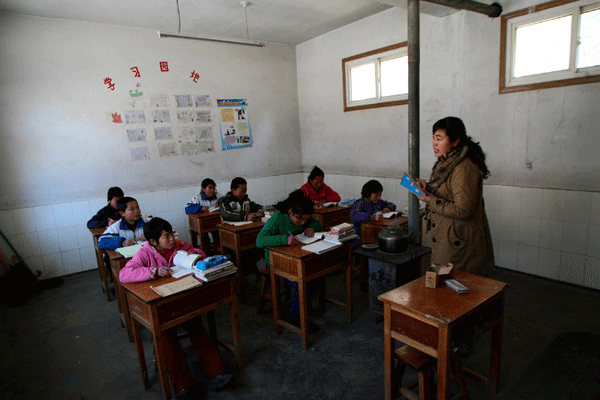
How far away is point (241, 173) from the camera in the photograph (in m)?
6.20

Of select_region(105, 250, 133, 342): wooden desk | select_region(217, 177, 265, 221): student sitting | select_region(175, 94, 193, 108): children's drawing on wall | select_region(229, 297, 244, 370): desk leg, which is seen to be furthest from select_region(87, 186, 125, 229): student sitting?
select_region(229, 297, 244, 370): desk leg

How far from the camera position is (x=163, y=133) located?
17.6ft

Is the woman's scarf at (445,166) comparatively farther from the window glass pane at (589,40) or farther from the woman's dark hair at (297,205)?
the window glass pane at (589,40)

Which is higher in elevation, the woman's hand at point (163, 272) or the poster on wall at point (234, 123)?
the poster on wall at point (234, 123)

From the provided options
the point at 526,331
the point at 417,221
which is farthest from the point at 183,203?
the point at 526,331

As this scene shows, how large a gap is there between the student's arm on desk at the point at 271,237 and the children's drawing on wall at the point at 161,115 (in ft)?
10.6

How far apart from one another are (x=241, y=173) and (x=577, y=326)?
488cm

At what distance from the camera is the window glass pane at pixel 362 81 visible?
17.8 feet

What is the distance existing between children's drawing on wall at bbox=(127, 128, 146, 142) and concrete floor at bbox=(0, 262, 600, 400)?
2363 mm

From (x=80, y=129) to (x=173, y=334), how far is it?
3676 mm

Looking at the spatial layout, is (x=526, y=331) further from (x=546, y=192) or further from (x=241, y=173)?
(x=241, y=173)

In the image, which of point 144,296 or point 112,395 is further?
point 112,395

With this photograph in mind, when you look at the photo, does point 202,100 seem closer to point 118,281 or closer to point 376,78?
point 376,78

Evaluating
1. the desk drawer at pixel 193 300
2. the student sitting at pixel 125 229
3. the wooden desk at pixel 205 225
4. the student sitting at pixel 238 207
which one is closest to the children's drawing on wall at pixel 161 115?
the wooden desk at pixel 205 225
